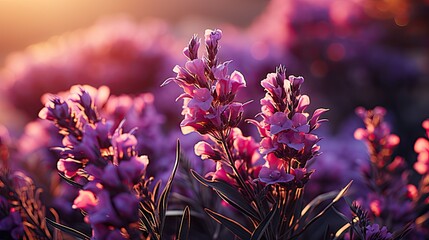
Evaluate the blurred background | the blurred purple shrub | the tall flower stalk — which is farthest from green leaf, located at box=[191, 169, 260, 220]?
the blurred purple shrub

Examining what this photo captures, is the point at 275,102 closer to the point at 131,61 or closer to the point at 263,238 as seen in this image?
the point at 263,238

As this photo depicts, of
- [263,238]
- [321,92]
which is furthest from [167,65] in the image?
[263,238]

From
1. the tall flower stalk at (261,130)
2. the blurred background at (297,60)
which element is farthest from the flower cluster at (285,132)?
the blurred background at (297,60)

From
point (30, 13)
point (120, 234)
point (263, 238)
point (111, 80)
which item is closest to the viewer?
point (120, 234)

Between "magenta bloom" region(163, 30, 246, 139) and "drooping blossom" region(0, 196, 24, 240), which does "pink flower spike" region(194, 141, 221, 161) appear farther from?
"drooping blossom" region(0, 196, 24, 240)

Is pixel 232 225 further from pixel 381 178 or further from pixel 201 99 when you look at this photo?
pixel 381 178

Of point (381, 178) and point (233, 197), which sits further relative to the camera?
point (381, 178)

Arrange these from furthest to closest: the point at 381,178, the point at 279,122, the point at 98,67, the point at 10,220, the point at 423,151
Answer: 1. the point at 98,67
2. the point at 381,178
3. the point at 423,151
4. the point at 10,220
5. the point at 279,122

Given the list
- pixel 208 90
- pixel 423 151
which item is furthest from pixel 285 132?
pixel 423 151
